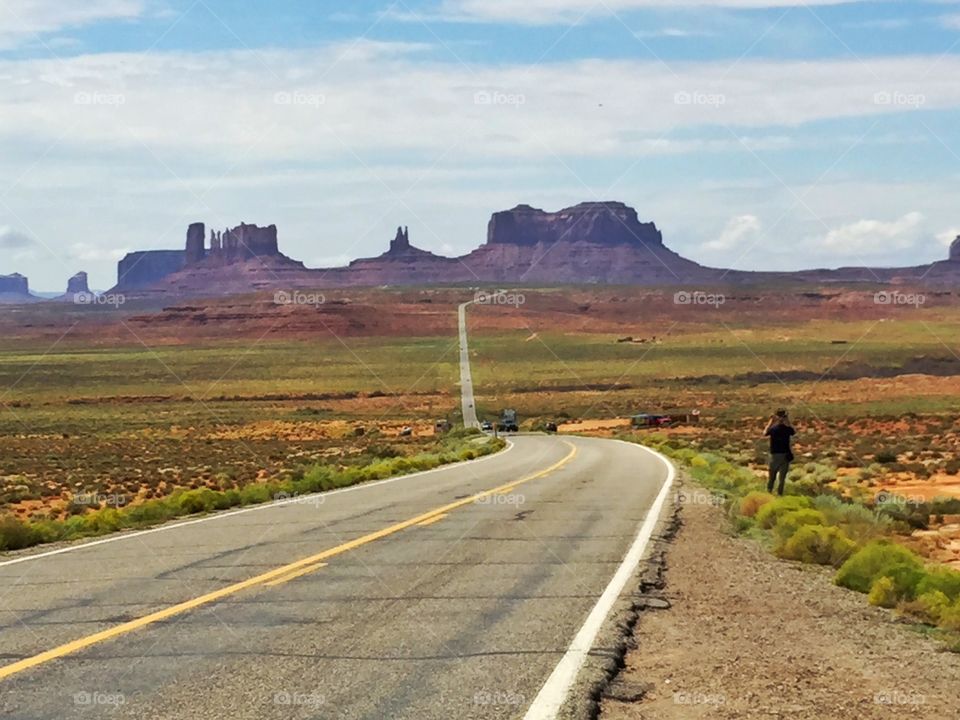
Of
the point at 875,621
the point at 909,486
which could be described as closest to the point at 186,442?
the point at 909,486

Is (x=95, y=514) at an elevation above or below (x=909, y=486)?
above

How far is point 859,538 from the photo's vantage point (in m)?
17.1

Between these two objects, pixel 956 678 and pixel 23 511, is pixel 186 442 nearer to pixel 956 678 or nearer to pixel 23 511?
pixel 23 511

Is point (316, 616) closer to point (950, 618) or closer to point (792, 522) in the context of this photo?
point (950, 618)

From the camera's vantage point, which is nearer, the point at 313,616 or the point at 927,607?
the point at 313,616

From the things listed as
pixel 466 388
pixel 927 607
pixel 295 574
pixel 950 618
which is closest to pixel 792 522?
pixel 927 607

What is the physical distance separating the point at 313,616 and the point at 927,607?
A: 17.4ft

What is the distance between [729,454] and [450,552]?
34.0m

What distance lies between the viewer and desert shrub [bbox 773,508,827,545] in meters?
15.9

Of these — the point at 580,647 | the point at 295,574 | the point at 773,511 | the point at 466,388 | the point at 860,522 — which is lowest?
the point at 466,388

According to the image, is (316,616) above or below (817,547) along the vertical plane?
above

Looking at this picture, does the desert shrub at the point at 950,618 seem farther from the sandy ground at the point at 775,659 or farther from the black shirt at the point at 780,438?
the black shirt at the point at 780,438

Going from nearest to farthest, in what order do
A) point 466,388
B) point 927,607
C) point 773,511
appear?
point 927,607 → point 773,511 → point 466,388

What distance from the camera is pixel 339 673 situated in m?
7.47
